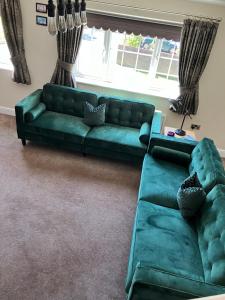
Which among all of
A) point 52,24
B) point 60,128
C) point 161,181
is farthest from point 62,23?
point 161,181

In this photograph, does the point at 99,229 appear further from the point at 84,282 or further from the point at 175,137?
the point at 175,137

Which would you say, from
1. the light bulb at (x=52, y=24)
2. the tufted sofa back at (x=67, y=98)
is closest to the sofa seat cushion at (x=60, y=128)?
the tufted sofa back at (x=67, y=98)

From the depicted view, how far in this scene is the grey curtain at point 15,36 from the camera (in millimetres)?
3918

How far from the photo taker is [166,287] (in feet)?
4.91

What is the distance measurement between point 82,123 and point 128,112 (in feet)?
2.49

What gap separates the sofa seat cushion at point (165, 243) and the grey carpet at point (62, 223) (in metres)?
0.46

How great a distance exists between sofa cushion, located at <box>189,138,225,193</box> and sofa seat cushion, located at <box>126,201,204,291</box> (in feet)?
1.51

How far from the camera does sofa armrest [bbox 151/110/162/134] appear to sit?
3.54 meters

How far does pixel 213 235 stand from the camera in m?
1.99

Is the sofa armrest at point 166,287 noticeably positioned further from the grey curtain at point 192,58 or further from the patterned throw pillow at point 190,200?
the grey curtain at point 192,58

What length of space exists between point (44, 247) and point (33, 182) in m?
1.03

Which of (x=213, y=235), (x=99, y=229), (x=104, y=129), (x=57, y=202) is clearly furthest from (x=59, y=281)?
(x=104, y=129)

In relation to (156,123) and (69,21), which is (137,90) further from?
(69,21)

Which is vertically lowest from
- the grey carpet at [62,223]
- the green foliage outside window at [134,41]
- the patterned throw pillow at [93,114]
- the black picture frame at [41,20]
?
the grey carpet at [62,223]
